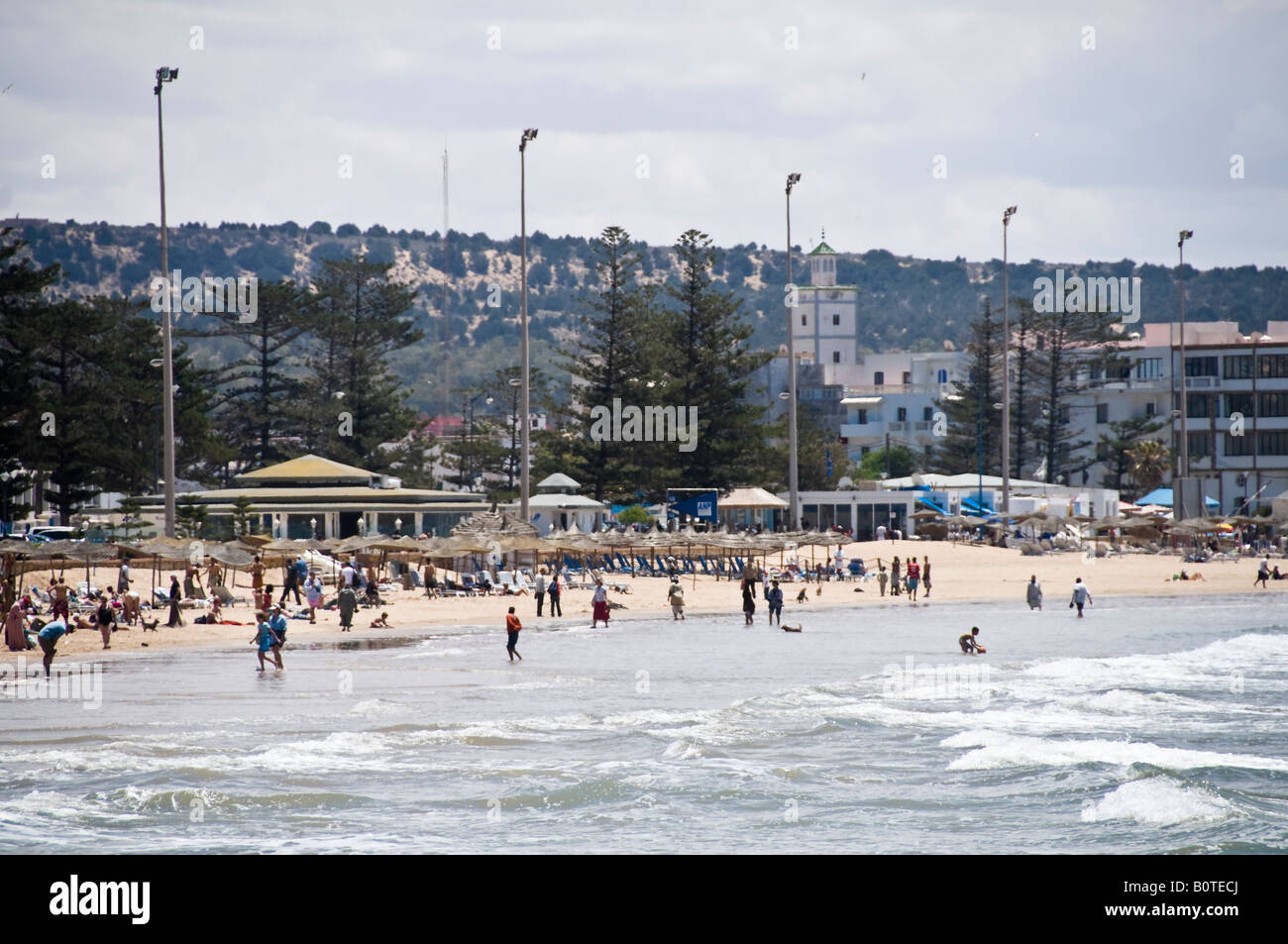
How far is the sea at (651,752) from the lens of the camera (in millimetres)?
11898

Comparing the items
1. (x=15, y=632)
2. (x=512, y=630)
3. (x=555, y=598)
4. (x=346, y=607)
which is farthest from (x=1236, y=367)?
(x=15, y=632)

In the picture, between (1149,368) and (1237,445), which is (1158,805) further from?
(1149,368)

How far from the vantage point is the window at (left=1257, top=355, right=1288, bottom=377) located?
75.8 metres

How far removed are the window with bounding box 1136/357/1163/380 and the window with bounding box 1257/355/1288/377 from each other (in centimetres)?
916

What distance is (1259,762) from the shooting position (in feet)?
49.5

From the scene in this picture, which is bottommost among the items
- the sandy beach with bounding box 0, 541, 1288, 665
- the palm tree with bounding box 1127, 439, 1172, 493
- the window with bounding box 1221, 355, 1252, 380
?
the sandy beach with bounding box 0, 541, 1288, 665

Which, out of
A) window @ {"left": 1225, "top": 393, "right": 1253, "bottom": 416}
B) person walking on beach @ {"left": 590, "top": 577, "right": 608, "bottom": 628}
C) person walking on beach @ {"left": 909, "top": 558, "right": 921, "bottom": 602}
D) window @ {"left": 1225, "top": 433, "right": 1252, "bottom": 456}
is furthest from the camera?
window @ {"left": 1225, "top": 393, "right": 1253, "bottom": 416}

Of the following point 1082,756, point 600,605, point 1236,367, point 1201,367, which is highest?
point 1201,367

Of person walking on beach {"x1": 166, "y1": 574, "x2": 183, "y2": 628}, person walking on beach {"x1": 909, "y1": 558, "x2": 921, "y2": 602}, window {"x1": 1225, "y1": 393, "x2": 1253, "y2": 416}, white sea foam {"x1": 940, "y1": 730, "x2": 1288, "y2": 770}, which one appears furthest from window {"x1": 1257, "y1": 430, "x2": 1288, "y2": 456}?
white sea foam {"x1": 940, "y1": 730, "x2": 1288, "y2": 770}

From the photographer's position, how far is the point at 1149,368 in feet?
283

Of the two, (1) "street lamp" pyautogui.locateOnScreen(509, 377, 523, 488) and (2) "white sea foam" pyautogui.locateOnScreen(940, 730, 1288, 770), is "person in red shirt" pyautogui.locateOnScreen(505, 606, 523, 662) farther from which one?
(1) "street lamp" pyautogui.locateOnScreen(509, 377, 523, 488)

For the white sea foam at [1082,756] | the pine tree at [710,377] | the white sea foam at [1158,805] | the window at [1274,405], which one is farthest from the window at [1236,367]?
the white sea foam at [1158,805]

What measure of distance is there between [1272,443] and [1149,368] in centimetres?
1187
